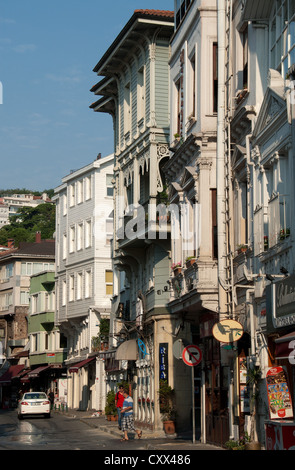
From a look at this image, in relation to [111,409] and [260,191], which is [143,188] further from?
[260,191]

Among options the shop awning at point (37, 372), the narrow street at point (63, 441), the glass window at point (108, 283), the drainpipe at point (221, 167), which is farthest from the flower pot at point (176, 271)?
the shop awning at point (37, 372)

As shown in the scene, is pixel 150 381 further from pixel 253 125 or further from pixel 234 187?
pixel 253 125

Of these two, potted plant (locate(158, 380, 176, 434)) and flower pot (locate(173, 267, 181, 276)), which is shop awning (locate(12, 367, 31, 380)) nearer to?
potted plant (locate(158, 380, 176, 434))

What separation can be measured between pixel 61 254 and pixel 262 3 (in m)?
44.1

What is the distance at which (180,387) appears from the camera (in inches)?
1272

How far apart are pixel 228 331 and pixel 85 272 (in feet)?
124

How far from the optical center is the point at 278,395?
16.9 meters

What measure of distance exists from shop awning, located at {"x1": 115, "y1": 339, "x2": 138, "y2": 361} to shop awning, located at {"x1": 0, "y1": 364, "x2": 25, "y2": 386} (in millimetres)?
39243

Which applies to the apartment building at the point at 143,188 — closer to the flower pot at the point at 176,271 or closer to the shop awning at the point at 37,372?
the flower pot at the point at 176,271

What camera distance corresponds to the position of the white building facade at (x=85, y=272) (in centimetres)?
5569

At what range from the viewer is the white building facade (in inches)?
2192

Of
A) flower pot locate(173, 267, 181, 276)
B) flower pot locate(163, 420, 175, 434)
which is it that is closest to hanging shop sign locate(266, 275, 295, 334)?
flower pot locate(173, 267, 181, 276)

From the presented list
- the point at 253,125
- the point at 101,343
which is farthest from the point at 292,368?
the point at 101,343

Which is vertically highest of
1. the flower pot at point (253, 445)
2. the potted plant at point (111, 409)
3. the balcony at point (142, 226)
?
the balcony at point (142, 226)
